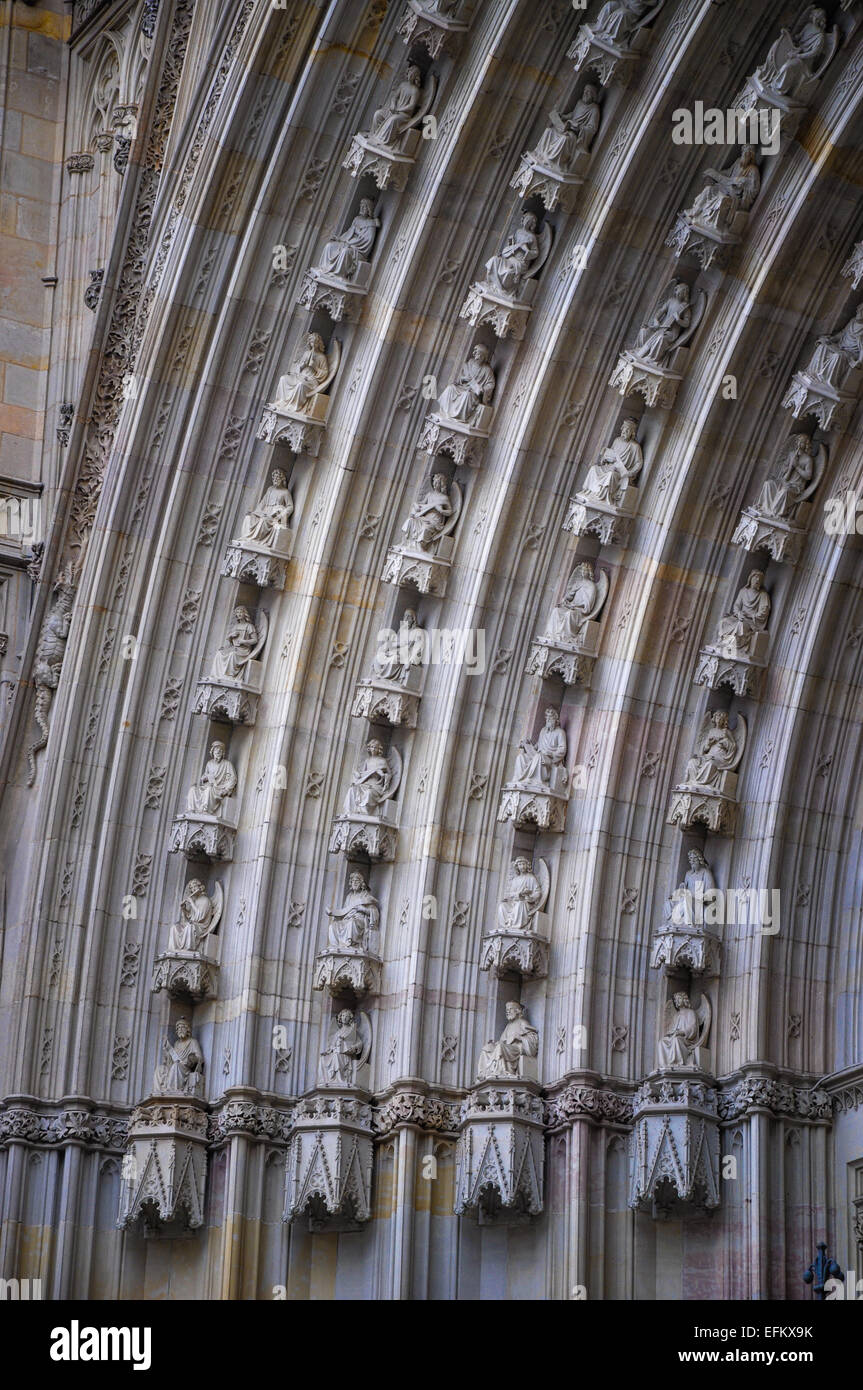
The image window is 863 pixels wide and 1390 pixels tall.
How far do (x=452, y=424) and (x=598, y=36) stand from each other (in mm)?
3233

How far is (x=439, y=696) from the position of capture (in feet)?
63.2

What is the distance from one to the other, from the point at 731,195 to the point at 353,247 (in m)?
3.30

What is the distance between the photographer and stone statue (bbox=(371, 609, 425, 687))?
19297 millimetres

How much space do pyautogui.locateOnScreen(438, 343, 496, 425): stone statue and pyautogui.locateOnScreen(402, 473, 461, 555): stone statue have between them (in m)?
0.54

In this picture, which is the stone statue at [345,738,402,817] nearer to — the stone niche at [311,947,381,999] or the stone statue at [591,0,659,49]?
the stone niche at [311,947,381,999]

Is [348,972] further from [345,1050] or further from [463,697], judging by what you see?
[463,697]

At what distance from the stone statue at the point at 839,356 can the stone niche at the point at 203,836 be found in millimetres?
5922

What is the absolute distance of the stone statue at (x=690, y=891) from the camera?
18.3 metres

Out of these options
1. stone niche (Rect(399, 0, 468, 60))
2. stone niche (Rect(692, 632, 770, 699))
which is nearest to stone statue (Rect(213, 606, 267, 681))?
stone niche (Rect(692, 632, 770, 699))

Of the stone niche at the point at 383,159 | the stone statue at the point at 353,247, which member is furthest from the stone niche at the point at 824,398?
the stone statue at the point at 353,247

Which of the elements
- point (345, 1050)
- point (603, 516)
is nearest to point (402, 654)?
point (603, 516)

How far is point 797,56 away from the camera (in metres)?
17.6
